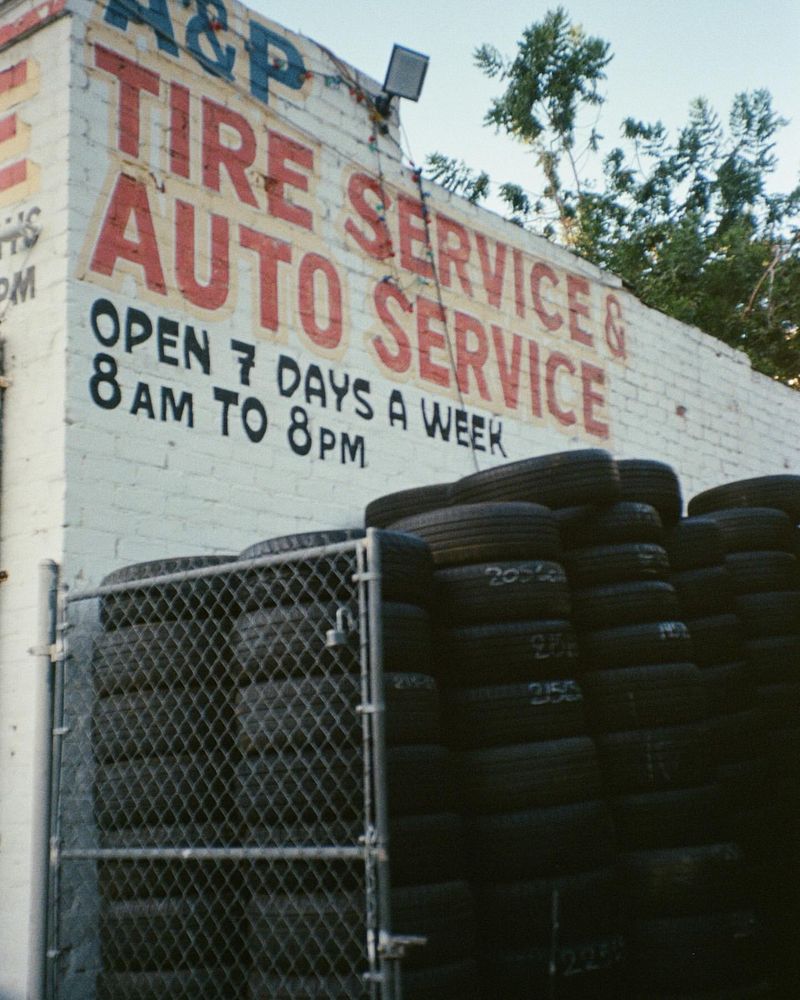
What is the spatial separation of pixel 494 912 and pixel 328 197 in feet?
14.9

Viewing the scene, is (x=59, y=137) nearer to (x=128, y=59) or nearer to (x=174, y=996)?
(x=128, y=59)

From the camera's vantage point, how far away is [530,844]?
398cm

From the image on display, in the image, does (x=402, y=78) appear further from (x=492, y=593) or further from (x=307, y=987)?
(x=307, y=987)

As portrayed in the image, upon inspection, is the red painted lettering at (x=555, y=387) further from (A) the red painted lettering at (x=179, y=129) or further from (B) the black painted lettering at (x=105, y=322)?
(B) the black painted lettering at (x=105, y=322)

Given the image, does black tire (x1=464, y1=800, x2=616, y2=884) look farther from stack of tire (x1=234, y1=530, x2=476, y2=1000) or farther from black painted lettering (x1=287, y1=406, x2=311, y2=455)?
black painted lettering (x1=287, y1=406, x2=311, y2=455)

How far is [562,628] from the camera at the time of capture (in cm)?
440

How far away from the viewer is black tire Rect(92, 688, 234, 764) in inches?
168

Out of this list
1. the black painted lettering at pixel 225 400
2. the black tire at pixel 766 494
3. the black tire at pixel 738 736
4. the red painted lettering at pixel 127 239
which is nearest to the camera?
the black tire at pixel 738 736

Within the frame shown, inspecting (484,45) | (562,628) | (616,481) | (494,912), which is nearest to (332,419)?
(616,481)

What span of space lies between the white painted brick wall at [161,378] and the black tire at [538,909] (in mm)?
2061

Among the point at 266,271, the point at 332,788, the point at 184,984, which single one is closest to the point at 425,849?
the point at 332,788

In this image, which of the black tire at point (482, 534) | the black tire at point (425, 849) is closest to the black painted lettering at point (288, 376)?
the black tire at point (482, 534)

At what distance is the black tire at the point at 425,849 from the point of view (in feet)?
11.9

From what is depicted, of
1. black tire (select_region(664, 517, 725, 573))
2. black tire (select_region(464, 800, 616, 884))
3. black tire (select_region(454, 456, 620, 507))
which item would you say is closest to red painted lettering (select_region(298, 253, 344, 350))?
black tire (select_region(454, 456, 620, 507))
